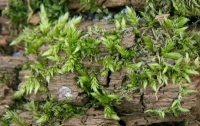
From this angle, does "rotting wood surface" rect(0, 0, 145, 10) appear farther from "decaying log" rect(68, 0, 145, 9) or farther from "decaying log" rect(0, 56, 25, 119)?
"decaying log" rect(0, 56, 25, 119)

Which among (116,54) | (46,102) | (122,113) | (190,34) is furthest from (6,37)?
(190,34)

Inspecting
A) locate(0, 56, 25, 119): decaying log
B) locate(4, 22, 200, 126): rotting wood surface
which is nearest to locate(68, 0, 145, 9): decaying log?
locate(4, 22, 200, 126): rotting wood surface

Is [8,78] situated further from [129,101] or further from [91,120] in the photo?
[129,101]

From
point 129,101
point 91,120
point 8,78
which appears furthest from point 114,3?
point 8,78

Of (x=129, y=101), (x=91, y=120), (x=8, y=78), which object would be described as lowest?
(x=91, y=120)

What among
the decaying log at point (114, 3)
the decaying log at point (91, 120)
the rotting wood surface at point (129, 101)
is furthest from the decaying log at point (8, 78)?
the decaying log at point (114, 3)

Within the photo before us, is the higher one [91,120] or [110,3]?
[110,3]

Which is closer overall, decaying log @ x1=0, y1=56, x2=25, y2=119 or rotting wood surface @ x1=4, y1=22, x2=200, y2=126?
rotting wood surface @ x1=4, y1=22, x2=200, y2=126

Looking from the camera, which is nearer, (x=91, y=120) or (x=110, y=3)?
(x=91, y=120)

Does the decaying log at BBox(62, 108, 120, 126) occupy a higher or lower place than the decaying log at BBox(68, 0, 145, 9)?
lower

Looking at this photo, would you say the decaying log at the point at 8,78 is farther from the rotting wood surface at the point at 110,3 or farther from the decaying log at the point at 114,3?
the decaying log at the point at 114,3

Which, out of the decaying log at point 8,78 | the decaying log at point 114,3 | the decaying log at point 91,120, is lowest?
the decaying log at point 91,120
